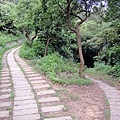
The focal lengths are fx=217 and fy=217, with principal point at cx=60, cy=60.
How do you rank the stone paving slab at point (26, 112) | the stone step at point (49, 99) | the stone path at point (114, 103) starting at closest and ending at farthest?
the stone path at point (114, 103)
the stone paving slab at point (26, 112)
the stone step at point (49, 99)

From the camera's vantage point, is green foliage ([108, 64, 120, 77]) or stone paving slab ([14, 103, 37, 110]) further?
green foliage ([108, 64, 120, 77])

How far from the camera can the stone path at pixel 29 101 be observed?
4.69 meters

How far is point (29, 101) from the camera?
558cm

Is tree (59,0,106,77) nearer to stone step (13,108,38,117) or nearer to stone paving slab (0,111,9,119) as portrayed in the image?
stone step (13,108,38,117)

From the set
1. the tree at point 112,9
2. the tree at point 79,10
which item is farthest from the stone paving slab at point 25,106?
the tree at point 112,9

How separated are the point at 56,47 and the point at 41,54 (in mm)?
1245

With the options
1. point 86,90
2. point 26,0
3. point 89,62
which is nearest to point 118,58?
point 86,90

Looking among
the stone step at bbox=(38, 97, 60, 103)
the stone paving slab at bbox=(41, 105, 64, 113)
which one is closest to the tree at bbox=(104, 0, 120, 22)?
the stone step at bbox=(38, 97, 60, 103)

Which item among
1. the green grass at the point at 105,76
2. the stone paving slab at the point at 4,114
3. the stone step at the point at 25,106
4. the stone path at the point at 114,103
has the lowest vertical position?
the green grass at the point at 105,76

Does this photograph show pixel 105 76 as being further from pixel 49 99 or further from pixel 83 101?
pixel 49 99

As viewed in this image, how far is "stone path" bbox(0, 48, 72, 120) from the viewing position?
4691mm

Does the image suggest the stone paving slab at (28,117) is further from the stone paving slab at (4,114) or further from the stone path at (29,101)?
the stone paving slab at (4,114)

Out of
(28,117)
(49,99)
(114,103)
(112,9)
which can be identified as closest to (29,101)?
(49,99)

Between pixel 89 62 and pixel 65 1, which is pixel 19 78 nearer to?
pixel 65 1
